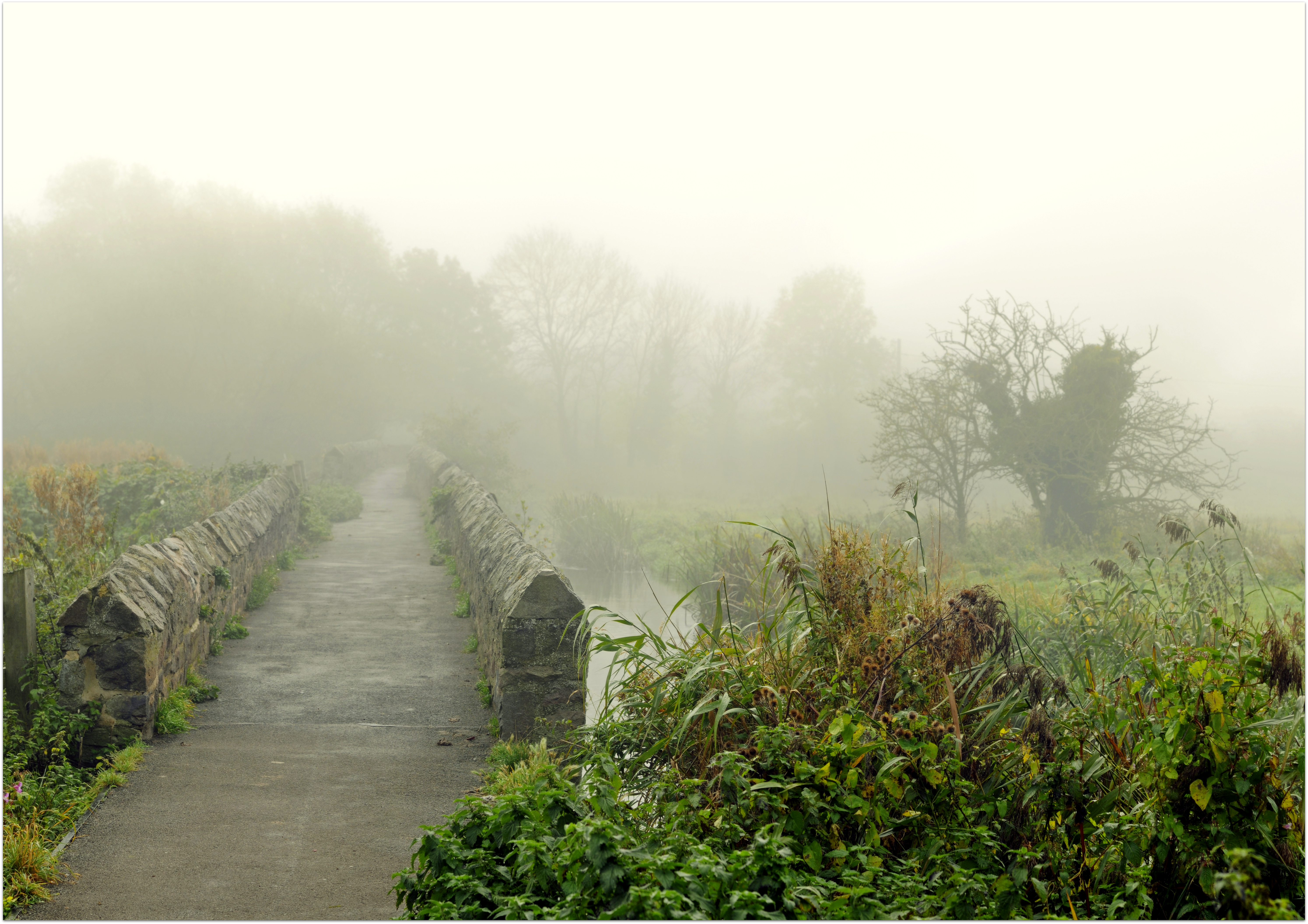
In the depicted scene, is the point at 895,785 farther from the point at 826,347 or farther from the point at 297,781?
the point at 826,347

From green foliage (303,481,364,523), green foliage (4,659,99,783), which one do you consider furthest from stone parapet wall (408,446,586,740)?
green foliage (303,481,364,523)

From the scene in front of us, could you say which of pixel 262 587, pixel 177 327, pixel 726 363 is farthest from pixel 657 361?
pixel 262 587

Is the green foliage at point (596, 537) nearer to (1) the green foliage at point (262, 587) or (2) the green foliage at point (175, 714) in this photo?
(1) the green foliage at point (262, 587)

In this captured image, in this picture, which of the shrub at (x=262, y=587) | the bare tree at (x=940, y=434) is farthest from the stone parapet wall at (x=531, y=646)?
the bare tree at (x=940, y=434)

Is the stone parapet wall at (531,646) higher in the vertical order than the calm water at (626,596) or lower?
higher

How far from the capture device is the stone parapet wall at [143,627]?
5.64 meters

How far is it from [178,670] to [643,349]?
42.7 metres

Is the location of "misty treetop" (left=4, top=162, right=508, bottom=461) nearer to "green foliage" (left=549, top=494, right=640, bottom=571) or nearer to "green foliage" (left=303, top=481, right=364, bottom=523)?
"green foliage" (left=303, top=481, right=364, bottom=523)

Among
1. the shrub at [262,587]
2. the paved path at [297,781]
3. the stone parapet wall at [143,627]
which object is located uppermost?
the stone parapet wall at [143,627]

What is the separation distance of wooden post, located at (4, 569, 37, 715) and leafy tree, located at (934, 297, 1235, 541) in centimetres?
1817

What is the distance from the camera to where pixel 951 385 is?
20453mm

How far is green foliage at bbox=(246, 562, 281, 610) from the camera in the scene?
9867 millimetres

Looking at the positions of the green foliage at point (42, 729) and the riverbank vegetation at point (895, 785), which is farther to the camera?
the green foliage at point (42, 729)

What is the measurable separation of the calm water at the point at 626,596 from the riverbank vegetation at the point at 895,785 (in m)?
Answer: 8.39
